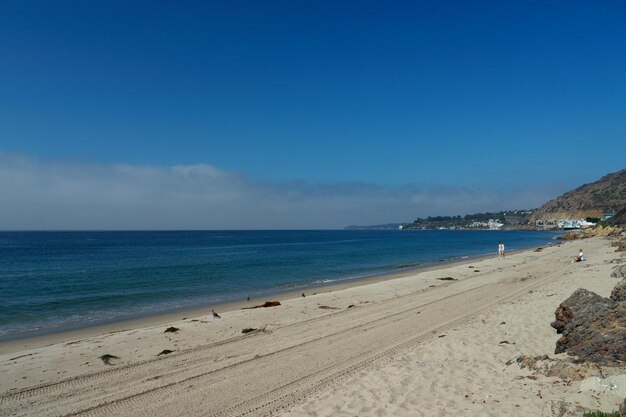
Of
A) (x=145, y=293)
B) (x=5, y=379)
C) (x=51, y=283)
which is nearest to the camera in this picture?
(x=5, y=379)

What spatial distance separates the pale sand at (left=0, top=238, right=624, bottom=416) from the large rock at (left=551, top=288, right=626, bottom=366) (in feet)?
2.17

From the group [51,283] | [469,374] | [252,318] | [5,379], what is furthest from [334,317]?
[51,283]

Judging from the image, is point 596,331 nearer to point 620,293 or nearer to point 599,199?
point 620,293

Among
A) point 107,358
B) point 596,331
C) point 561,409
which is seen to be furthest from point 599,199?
point 107,358

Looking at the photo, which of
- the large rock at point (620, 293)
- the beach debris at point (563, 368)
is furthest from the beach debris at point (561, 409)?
the large rock at point (620, 293)

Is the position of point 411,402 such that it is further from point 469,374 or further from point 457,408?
point 469,374

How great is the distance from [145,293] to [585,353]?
899 inches

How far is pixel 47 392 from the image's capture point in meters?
7.69

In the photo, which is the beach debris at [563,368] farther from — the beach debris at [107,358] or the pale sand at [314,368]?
the beach debris at [107,358]

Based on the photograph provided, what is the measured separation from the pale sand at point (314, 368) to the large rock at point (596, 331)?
0.66m

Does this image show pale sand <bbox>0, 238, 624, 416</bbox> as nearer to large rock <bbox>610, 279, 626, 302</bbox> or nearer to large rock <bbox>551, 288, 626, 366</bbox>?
large rock <bbox>551, 288, 626, 366</bbox>

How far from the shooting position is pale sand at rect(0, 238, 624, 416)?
6.21 meters

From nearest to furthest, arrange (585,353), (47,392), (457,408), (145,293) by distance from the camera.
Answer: (457,408) < (585,353) < (47,392) < (145,293)

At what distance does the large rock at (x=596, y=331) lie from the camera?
628 cm
